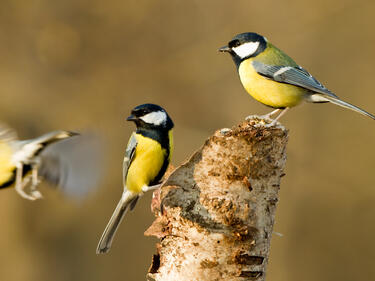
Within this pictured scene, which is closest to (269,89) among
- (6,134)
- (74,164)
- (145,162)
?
(145,162)

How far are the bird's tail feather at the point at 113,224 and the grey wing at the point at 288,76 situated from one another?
44.8 inches

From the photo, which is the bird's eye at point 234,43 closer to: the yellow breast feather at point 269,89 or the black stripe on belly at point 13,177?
the yellow breast feather at point 269,89

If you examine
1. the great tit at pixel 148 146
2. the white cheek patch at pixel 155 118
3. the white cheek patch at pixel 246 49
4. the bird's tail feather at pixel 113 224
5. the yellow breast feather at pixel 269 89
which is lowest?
the bird's tail feather at pixel 113 224

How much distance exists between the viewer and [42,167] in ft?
8.11

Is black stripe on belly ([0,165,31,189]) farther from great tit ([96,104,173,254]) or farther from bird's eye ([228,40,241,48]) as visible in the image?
bird's eye ([228,40,241,48])

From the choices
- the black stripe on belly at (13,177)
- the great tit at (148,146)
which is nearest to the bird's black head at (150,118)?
the great tit at (148,146)

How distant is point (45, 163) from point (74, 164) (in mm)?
137

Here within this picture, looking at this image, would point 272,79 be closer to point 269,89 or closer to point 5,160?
point 269,89

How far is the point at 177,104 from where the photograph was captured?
5.55 m

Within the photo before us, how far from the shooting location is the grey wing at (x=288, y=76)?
10.0ft

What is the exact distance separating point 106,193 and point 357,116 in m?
2.86

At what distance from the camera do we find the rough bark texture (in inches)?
83.7

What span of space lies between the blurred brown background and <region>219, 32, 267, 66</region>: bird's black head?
213 centimetres

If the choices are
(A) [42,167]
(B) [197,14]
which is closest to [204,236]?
(A) [42,167]
